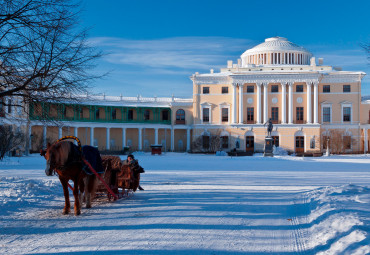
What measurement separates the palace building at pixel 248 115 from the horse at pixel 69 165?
4612 cm

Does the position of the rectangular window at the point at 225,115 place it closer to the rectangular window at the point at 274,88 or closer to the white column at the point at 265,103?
the white column at the point at 265,103

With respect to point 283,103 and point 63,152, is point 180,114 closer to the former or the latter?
point 283,103

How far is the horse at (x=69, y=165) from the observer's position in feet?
26.7

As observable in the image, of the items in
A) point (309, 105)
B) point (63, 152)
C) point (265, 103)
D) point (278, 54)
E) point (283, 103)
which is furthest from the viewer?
point (278, 54)

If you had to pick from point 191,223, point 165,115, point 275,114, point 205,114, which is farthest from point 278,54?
point 191,223

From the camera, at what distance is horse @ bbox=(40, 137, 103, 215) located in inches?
320

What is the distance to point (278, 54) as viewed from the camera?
214 feet

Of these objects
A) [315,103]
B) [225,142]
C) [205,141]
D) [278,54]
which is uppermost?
[278,54]

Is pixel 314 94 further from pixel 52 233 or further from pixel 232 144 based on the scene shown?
pixel 52 233

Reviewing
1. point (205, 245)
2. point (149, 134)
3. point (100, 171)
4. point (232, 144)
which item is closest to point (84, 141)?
point (149, 134)

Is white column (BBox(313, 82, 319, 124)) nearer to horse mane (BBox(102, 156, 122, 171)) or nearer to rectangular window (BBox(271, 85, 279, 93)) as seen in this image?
rectangular window (BBox(271, 85, 279, 93))

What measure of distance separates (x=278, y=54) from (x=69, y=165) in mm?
60373

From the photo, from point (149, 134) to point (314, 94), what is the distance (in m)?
23.7

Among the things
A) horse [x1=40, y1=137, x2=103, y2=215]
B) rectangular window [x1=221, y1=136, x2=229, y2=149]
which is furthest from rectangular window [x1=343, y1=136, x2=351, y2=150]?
horse [x1=40, y1=137, x2=103, y2=215]
